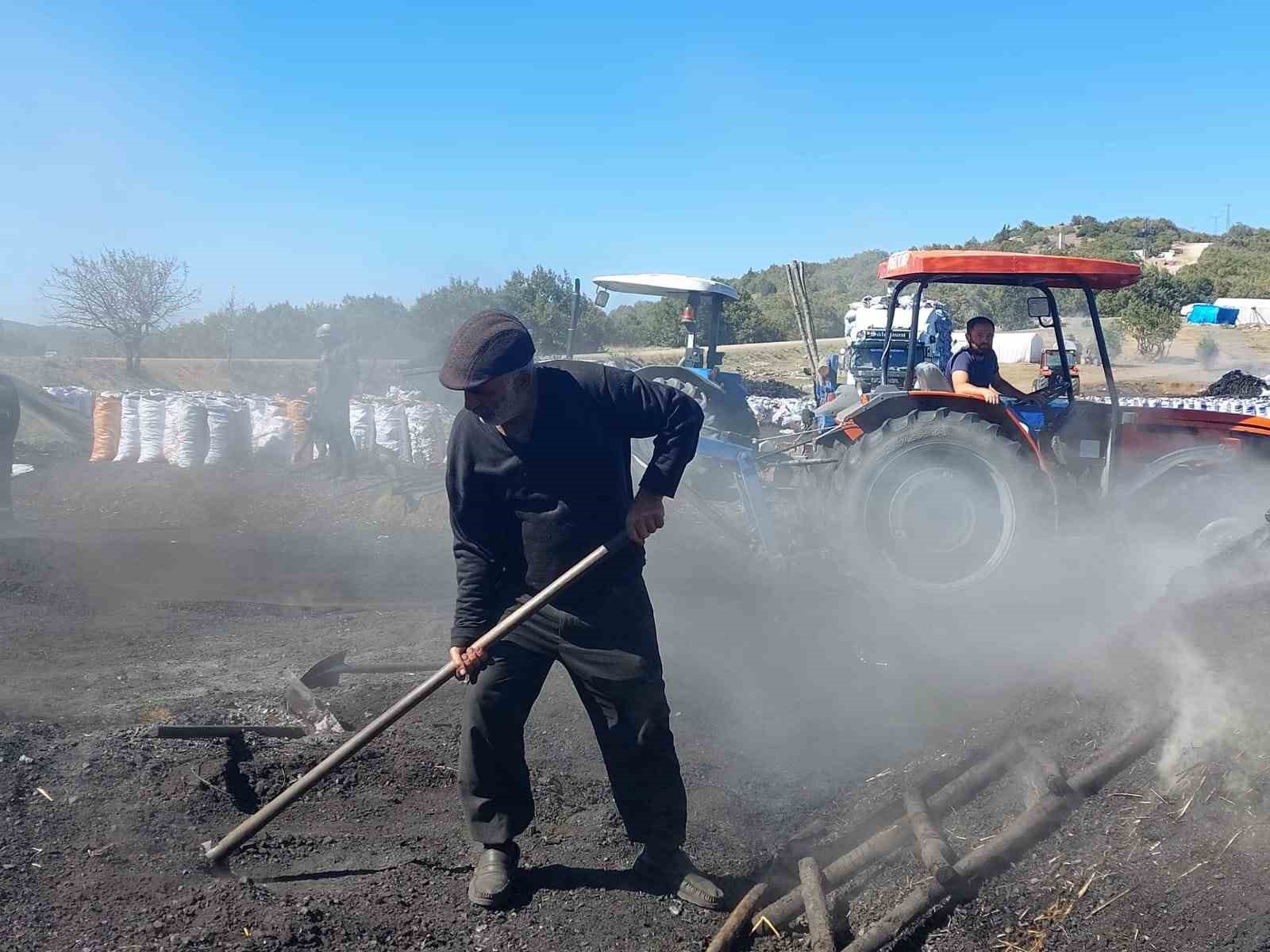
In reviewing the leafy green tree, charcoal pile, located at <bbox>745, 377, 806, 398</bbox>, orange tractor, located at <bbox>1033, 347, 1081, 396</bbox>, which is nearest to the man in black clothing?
orange tractor, located at <bbox>1033, 347, 1081, 396</bbox>

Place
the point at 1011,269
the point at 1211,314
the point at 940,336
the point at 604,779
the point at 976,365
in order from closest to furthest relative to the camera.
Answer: the point at 604,779 < the point at 1011,269 < the point at 976,365 < the point at 940,336 < the point at 1211,314

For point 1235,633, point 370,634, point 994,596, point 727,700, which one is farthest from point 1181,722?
point 370,634

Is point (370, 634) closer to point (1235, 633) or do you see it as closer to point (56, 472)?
point (1235, 633)

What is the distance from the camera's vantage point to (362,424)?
36.8 ft

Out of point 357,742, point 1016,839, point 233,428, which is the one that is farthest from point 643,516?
point 233,428

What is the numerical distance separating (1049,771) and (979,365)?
11.9ft

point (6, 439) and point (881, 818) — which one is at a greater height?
point (6, 439)

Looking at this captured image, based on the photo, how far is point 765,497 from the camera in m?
7.32

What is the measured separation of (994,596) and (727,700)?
216 cm

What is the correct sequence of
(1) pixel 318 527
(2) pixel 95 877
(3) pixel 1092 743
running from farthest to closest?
1. (1) pixel 318 527
2. (3) pixel 1092 743
3. (2) pixel 95 877

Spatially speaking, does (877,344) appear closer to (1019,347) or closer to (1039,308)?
(1039,308)

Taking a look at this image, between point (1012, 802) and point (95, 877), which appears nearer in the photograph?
point (95, 877)

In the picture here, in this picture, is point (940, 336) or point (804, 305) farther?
point (804, 305)

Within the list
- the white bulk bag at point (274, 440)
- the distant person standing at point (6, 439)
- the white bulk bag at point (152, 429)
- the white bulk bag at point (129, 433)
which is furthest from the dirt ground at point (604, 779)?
the white bulk bag at point (129, 433)
